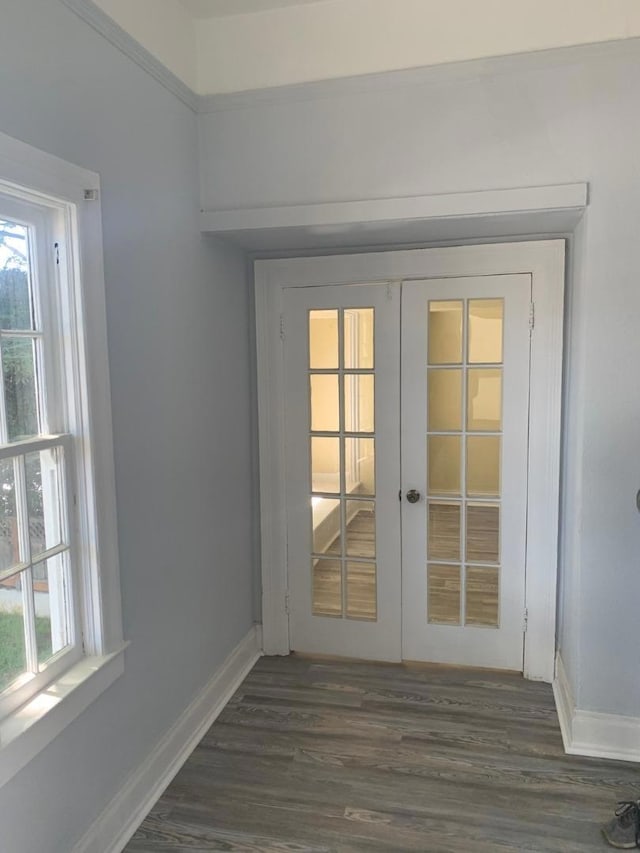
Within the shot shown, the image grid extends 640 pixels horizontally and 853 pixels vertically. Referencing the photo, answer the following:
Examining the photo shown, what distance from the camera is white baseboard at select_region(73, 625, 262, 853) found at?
2088mm

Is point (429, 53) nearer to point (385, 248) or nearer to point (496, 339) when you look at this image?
point (385, 248)

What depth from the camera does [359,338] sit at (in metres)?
3.26

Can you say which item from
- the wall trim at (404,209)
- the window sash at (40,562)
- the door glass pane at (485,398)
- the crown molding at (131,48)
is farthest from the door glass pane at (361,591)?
the crown molding at (131,48)

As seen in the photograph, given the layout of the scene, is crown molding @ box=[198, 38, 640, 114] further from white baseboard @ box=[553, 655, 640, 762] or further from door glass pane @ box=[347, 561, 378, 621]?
white baseboard @ box=[553, 655, 640, 762]

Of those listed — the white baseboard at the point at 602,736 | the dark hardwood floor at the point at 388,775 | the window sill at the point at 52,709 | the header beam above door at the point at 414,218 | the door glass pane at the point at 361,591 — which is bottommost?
the dark hardwood floor at the point at 388,775

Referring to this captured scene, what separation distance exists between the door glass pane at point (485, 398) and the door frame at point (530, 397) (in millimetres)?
158

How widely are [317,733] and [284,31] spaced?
2976 mm

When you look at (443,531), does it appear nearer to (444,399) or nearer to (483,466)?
(483,466)

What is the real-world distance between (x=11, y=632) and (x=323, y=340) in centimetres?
204

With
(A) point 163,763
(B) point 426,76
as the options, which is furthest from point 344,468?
(B) point 426,76

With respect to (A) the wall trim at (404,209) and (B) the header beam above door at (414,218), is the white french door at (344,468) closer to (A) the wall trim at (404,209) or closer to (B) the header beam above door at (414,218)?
(B) the header beam above door at (414,218)

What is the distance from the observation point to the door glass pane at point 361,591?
11.1 ft

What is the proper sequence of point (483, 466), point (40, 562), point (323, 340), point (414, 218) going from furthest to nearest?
point (323, 340) < point (483, 466) < point (414, 218) < point (40, 562)

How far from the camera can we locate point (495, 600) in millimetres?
3256
